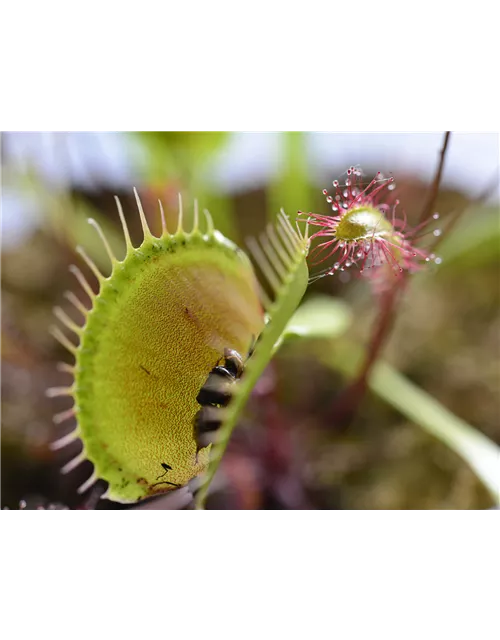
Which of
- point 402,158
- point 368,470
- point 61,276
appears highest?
point 402,158

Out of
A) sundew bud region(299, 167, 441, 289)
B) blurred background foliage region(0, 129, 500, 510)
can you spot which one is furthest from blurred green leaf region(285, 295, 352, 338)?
sundew bud region(299, 167, 441, 289)

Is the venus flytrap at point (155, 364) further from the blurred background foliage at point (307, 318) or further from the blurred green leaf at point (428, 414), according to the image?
the blurred green leaf at point (428, 414)

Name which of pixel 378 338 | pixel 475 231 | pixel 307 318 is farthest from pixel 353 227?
pixel 475 231

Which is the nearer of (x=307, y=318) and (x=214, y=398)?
(x=214, y=398)

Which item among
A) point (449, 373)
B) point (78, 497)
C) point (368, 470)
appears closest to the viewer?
point (78, 497)

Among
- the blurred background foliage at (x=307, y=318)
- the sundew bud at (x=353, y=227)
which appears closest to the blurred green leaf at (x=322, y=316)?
the blurred background foliage at (x=307, y=318)

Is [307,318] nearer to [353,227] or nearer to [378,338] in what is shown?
[378,338]
